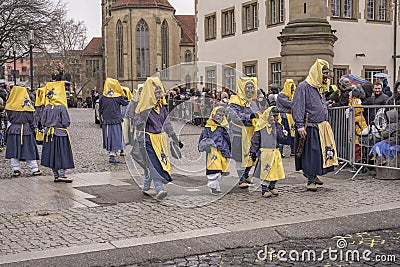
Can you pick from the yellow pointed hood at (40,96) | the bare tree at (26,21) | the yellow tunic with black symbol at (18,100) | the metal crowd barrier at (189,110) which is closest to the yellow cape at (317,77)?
the metal crowd barrier at (189,110)

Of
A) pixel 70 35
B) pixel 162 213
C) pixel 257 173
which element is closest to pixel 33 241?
pixel 162 213

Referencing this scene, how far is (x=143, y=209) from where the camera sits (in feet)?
29.8

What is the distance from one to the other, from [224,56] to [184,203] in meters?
31.6

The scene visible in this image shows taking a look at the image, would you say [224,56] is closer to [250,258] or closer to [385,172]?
[385,172]

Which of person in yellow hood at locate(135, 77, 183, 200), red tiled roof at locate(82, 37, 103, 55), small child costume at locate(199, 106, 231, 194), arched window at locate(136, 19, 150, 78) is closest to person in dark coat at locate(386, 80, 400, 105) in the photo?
small child costume at locate(199, 106, 231, 194)

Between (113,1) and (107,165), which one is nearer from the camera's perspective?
(107,165)

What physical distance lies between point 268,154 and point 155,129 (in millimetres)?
1934

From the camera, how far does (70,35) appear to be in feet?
284

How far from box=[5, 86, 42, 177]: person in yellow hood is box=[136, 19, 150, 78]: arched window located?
6506 cm

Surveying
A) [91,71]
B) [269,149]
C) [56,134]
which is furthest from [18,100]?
[91,71]

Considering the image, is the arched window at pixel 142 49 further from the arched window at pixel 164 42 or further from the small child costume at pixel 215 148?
the small child costume at pixel 215 148

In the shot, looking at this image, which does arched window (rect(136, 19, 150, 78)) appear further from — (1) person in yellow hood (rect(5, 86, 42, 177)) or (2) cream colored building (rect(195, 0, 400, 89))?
(1) person in yellow hood (rect(5, 86, 42, 177))

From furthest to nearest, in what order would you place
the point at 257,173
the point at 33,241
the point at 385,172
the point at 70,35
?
the point at 70,35
the point at 385,172
the point at 257,173
the point at 33,241

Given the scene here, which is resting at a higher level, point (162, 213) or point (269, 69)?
point (269, 69)
